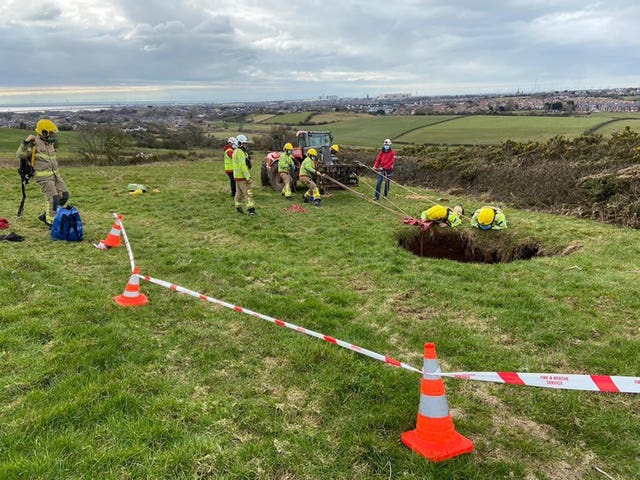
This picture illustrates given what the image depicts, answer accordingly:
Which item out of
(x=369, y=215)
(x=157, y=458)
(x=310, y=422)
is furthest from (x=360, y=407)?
(x=369, y=215)

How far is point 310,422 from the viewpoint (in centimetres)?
374

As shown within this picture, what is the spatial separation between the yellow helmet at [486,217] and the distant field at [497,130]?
79.5ft

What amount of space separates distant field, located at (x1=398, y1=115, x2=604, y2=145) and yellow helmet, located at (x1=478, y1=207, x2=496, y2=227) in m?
24.2

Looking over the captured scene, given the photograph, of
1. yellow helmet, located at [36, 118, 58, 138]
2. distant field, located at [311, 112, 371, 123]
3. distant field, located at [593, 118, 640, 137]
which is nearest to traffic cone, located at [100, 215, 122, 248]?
yellow helmet, located at [36, 118, 58, 138]

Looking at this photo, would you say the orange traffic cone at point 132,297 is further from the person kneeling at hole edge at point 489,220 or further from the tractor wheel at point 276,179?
the tractor wheel at point 276,179

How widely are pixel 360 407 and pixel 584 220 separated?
450 inches

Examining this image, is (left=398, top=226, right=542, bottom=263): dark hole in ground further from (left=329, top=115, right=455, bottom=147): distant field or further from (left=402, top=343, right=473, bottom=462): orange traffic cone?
(left=329, top=115, right=455, bottom=147): distant field

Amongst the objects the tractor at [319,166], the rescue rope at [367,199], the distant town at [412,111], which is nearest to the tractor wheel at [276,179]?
the tractor at [319,166]

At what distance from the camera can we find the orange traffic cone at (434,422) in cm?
333

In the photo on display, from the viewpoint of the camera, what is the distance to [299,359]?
4734 millimetres

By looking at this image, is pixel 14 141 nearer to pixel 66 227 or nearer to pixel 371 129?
pixel 371 129

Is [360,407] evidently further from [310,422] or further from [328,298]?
[328,298]

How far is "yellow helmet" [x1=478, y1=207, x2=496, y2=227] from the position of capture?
10.5m

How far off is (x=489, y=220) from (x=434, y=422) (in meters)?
8.07
